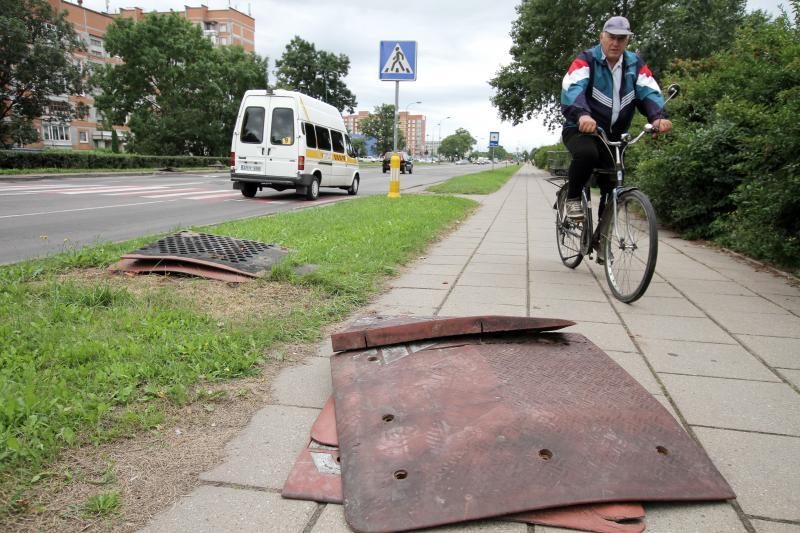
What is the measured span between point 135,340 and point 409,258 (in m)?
3.40

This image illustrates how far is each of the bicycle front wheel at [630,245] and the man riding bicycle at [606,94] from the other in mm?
531

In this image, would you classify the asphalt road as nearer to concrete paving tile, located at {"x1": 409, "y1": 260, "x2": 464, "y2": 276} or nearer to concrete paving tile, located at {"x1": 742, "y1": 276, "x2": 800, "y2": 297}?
concrete paving tile, located at {"x1": 409, "y1": 260, "x2": 464, "y2": 276}

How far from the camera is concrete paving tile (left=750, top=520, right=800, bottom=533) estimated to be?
164 centimetres

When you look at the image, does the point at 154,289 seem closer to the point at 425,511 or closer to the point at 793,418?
the point at 425,511

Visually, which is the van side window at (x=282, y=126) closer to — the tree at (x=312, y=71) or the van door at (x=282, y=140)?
the van door at (x=282, y=140)

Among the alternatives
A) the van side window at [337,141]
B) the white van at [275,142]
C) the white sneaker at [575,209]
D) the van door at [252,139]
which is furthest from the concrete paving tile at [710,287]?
the van side window at [337,141]

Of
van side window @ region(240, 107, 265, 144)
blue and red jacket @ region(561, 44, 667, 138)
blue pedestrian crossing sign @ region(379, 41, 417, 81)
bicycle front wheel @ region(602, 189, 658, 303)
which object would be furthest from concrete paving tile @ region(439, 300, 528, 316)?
van side window @ region(240, 107, 265, 144)

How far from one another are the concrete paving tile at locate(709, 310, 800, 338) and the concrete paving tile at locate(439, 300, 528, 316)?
1.37 metres

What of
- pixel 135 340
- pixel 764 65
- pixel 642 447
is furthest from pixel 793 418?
pixel 764 65

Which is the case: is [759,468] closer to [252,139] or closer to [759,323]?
[759,323]

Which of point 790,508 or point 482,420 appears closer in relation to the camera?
point 790,508

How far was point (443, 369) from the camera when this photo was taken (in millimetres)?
2434

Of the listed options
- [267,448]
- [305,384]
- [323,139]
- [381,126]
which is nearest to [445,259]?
[305,384]

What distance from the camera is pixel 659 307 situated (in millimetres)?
4262
